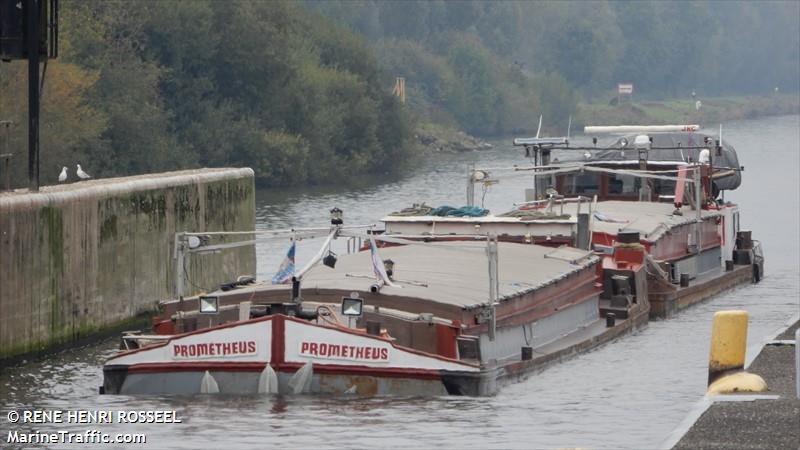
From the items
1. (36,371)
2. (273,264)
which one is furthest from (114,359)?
(273,264)

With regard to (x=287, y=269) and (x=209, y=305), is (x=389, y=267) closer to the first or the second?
(x=287, y=269)

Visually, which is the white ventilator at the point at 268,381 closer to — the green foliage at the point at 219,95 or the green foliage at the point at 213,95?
the green foliage at the point at 213,95

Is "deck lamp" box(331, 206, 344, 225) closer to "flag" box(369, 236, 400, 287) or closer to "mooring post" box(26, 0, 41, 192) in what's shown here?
"flag" box(369, 236, 400, 287)

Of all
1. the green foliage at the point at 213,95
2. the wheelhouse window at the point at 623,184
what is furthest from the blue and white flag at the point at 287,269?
the green foliage at the point at 213,95

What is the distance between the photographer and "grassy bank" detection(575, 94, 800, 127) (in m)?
154

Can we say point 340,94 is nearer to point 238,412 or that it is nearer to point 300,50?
point 300,50

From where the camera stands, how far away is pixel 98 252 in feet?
110

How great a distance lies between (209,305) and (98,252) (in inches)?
359

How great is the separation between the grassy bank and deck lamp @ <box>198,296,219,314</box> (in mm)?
121125

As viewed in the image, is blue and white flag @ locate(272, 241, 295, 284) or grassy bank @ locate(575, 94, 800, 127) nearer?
blue and white flag @ locate(272, 241, 295, 284)

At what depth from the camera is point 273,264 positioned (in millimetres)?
46062

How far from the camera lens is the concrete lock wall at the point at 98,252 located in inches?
1192

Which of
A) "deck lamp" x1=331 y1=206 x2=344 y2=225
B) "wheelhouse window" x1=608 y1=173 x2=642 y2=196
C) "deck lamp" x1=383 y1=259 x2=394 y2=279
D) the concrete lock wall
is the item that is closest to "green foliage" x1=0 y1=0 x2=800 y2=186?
the concrete lock wall

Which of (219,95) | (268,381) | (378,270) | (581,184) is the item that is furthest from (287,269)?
(219,95)
